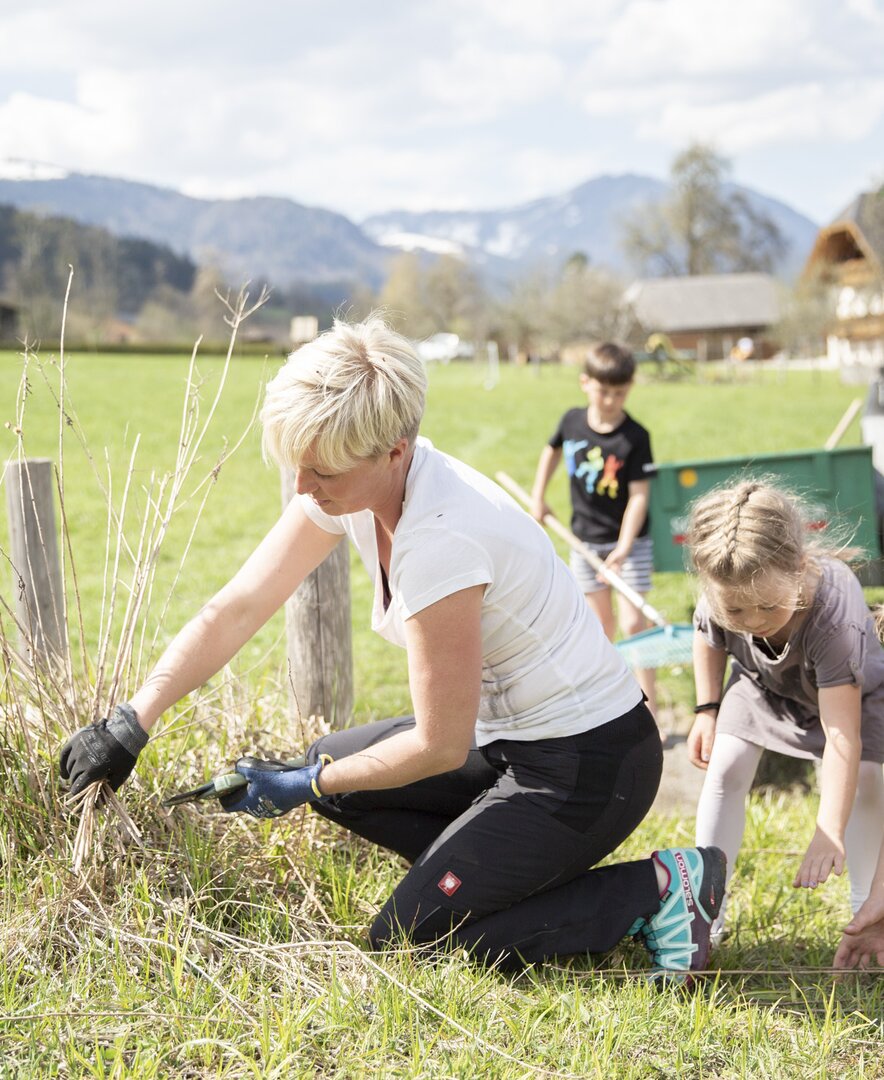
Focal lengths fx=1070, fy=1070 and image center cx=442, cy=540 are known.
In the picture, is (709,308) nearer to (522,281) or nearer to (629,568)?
(522,281)

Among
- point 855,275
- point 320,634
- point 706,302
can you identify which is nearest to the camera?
point 320,634

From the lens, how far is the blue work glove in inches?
91.2

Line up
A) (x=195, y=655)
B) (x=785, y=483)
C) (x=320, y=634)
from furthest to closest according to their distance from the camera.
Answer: (x=785, y=483), (x=320, y=634), (x=195, y=655)

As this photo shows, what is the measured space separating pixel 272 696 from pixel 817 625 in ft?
5.44

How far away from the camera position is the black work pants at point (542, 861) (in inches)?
91.2

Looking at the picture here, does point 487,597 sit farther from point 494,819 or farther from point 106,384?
point 106,384

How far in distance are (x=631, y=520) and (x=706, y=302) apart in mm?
58111

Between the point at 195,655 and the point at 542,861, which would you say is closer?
the point at 542,861

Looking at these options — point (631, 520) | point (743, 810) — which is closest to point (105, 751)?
point (743, 810)

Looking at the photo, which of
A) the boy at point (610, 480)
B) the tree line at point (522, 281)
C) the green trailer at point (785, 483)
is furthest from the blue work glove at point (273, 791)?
the tree line at point (522, 281)

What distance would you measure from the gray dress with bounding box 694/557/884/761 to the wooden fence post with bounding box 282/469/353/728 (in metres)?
1.10

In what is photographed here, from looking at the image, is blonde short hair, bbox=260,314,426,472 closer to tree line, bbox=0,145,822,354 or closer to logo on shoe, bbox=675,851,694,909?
logo on shoe, bbox=675,851,694,909

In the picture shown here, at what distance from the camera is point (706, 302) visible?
59.3 metres

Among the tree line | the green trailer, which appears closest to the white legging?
the green trailer
